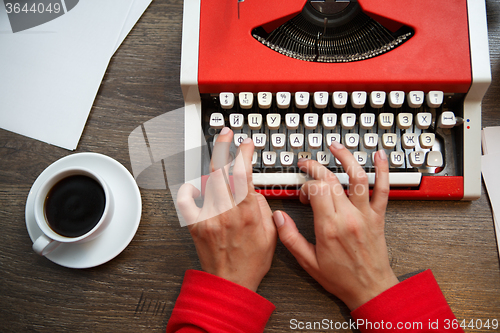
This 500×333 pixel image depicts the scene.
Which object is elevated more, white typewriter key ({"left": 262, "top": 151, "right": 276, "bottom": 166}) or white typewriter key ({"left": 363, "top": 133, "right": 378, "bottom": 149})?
white typewriter key ({"left": 363, "top": 133, "right": 378, "bottom": 149})

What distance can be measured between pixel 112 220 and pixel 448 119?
0.95m

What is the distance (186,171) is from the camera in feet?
2.99

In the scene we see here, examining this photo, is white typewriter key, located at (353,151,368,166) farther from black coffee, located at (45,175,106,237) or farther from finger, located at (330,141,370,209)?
black coffee, located at (45,175,106,237)

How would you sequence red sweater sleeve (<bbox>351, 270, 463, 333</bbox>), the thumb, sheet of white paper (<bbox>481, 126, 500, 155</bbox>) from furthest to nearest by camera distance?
1. sheet of white paper (<bbox>481, 126, 500, 155</bbox>)
2. the thumb
3. red sweater sleeve (<bbox>351, 270, 463, 333</bbox>)

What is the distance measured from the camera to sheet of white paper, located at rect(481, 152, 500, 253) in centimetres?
94

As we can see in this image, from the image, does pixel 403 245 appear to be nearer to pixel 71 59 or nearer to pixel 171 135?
pixel 171 135

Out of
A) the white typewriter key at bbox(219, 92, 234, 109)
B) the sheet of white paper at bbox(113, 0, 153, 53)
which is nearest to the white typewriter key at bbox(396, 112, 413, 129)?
the white typewriter key at bbox(219, 92, 234, 109)

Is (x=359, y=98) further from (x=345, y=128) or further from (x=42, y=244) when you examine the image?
(x=42, y=244)

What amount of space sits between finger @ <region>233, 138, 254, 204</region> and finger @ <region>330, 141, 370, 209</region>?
239mm

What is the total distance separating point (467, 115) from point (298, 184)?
20.0 inches

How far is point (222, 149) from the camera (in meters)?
0.86

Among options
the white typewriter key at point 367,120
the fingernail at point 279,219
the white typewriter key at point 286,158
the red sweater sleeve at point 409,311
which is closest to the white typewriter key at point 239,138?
the white typewriter key at point 286,158

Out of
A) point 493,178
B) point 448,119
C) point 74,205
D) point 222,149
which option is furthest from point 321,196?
point 74,205

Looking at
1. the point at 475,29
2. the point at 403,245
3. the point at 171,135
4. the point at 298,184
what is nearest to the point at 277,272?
the point at 298,184
